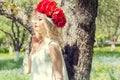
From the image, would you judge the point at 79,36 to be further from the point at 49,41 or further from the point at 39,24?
the point at 39,24

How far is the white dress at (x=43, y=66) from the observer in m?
5.59

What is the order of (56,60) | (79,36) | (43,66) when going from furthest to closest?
(79,36) < (43,66) < (56,60)

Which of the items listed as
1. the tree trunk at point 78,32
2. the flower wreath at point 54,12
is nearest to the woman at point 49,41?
the flower wreath at point 54,12

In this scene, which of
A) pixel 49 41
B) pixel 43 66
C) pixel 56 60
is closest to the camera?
pixel 56 60

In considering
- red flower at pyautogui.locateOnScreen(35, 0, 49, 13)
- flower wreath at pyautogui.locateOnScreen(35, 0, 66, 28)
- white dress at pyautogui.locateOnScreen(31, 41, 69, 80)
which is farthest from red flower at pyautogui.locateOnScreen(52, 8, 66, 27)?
white dress at pyautogui.locateOnScreen(31, 41, 69, 80)

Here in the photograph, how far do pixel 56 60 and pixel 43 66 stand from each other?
1.07 feet

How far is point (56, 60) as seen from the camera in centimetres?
541

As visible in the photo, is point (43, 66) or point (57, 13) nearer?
point (57, 13)

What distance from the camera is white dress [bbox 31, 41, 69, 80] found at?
18.3ft

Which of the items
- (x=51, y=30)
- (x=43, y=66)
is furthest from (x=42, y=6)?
(x=43, y=66)

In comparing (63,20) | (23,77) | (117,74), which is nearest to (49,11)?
(63,20)

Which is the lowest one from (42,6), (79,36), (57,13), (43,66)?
(43,66)

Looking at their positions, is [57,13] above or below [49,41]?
above

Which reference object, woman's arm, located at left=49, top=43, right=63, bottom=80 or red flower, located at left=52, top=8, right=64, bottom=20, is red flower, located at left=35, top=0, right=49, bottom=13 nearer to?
red flower, located at left=52, top=8, right=64, bottom=20
